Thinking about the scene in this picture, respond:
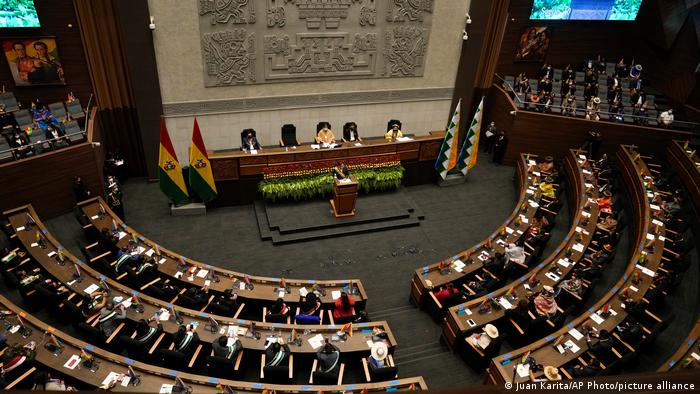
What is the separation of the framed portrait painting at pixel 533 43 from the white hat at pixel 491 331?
12370 mm

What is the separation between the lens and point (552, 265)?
10109 millimetres

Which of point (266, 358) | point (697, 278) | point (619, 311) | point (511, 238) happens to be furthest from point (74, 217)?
point (697, 278)

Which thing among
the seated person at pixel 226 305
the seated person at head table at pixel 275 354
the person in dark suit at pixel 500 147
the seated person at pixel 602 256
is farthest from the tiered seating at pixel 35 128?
the person in dark suit at pixel 500 147

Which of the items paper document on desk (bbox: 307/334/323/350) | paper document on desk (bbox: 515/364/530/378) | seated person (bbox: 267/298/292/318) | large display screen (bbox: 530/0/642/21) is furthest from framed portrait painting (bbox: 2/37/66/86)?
large display screen (bbox: 530/0/642/21)

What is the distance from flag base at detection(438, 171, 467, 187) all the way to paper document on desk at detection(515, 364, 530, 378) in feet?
26.0

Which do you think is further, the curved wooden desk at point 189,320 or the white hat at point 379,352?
the curved wooden desk at point 189,320

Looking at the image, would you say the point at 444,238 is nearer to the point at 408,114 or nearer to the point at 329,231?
the point at 329,231

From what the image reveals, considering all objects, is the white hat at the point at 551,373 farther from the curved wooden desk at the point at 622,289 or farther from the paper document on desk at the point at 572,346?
the paper document on desk at the point at 572,346

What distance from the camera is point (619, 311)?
8.91 m

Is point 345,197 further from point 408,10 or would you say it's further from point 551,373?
point 551,373

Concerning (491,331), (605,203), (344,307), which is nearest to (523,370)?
(491,331)

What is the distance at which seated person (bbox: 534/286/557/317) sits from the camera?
898 centimetres

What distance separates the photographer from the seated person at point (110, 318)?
26.4ft

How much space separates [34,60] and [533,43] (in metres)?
16.4
